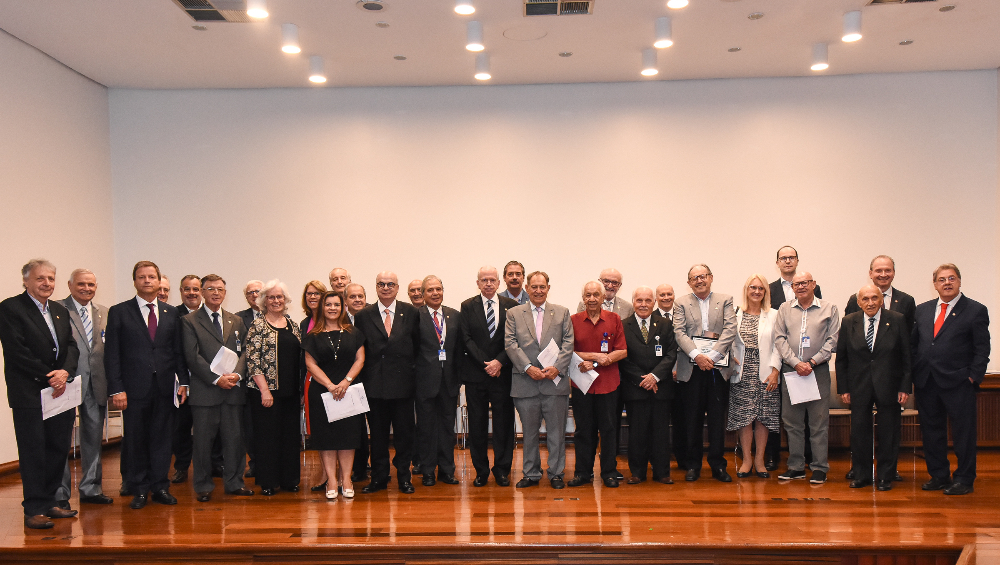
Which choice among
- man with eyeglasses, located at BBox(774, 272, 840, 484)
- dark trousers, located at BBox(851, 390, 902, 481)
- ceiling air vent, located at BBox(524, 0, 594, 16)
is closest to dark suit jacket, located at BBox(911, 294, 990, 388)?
dark trousers, located at BBox(851, 390, 902, 481)

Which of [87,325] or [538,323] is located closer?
[87,325]

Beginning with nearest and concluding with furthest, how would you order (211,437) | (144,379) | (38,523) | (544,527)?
(544,527)
(38,523)
(144,379)
(211,437)

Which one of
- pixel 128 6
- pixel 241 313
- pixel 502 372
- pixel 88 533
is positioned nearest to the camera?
pixel 88 533

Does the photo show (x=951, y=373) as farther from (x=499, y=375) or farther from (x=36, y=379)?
(x=36, y=379)

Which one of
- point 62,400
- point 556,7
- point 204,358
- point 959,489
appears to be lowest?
point 959,489

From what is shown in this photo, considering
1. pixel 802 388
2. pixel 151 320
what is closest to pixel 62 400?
pixel 151 320

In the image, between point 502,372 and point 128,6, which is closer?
point 502,372

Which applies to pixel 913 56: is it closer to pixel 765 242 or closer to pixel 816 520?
pixel 765 242

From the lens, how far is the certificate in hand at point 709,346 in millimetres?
5578

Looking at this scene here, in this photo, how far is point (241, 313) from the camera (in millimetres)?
6395

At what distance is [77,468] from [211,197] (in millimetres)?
3164

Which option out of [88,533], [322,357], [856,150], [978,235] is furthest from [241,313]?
[978,235]

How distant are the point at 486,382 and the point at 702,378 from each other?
1.67 m

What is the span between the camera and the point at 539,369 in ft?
17.4
